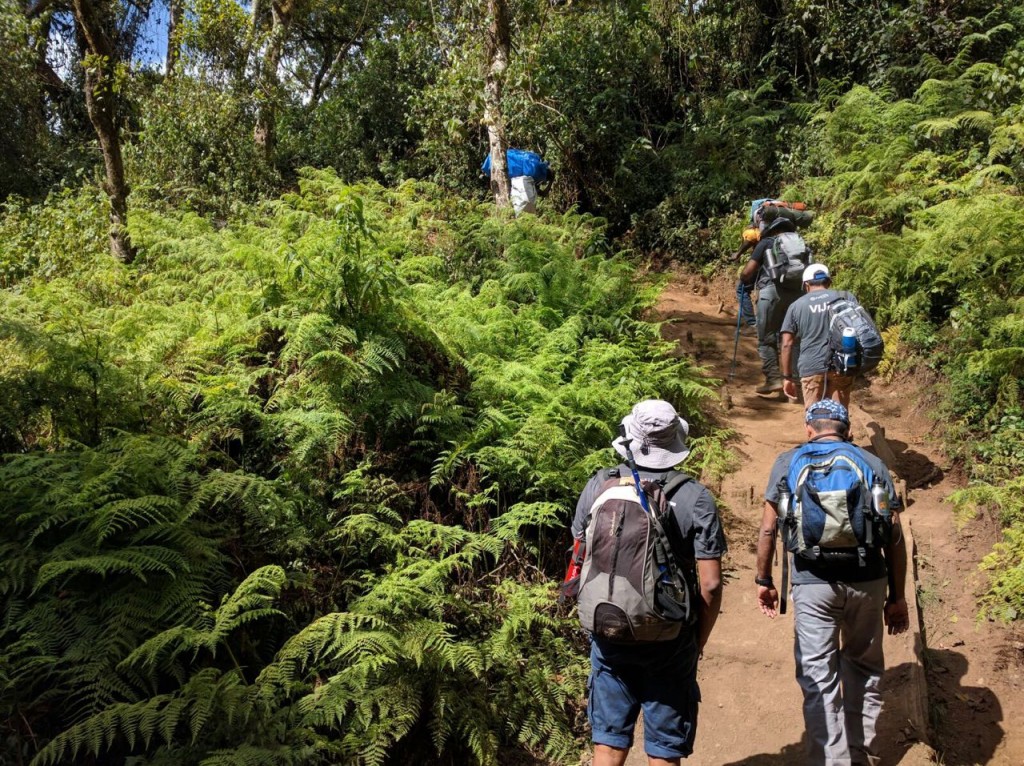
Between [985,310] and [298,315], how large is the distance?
7.10 metres

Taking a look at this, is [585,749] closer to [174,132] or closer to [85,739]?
[85,739]

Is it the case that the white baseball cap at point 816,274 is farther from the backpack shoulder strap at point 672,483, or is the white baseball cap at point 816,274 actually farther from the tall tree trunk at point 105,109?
the tall tree trunk at point 105,109

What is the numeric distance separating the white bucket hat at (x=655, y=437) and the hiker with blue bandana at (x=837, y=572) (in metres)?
0.78

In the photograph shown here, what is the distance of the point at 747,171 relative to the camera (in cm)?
1396

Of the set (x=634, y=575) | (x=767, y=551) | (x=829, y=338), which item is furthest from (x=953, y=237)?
(x=634, y=575)

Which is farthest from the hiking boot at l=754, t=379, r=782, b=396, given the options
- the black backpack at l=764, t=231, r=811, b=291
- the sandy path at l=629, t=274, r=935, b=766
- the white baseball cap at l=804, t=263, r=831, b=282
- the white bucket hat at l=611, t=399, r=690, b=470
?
the white bucket hat at l=611, t=399, r=690, b=470

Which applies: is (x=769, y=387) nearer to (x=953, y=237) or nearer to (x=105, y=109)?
(x=953, y=237)

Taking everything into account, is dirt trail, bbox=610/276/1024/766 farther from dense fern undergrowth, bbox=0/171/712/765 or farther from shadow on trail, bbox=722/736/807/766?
dense fern undergrowth, bbox=0/171/712/765

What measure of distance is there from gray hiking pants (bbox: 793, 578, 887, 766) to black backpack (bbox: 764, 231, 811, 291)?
455 cm

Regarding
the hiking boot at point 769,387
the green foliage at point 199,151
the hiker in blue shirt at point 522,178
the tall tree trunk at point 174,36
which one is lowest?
the hiking boot at point 769,387

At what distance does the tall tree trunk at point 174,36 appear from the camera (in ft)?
45.8

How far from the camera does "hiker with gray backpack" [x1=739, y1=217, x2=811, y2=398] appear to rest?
7.93 meters

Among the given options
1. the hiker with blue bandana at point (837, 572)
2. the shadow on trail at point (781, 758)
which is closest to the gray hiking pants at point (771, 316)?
the hiker with blue bandana at point (837, 572)

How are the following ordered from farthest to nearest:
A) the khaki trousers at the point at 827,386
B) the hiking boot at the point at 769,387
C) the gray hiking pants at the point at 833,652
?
the hiking boot at the point at 769,387 < the khaki trousers at the point at 827,386 < the gray hiking pants at the point at 833,652
